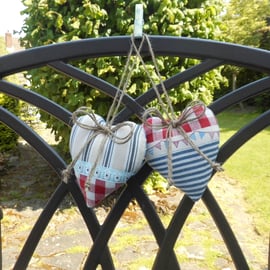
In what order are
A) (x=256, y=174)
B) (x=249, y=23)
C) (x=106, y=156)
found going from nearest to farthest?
(x=106, y=156), (x=256, y=174), (x=249, y=23)

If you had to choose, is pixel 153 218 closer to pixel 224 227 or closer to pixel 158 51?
pixel 224 227

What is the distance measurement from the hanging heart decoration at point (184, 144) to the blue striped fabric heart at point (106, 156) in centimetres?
3

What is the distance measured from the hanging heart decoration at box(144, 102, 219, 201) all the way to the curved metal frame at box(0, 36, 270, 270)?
0.09m

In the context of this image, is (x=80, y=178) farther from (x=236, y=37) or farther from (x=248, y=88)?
(x=236, y=37)

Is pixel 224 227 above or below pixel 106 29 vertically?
below

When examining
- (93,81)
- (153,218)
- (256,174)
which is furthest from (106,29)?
(256,174)

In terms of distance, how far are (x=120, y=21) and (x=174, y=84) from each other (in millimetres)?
2245

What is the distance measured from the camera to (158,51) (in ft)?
2.53

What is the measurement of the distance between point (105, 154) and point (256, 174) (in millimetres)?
4082

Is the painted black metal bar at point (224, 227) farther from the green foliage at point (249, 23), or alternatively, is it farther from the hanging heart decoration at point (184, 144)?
the green foliage at point (249, 23)

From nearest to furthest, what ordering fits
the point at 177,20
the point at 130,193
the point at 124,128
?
the point at 124,128, the point at 130,193, the point at 177,20

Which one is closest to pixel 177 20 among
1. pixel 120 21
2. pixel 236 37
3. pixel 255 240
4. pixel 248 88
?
pixel 120 21

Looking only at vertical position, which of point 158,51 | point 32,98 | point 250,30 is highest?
point 250,30

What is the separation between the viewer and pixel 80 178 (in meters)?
0.73
